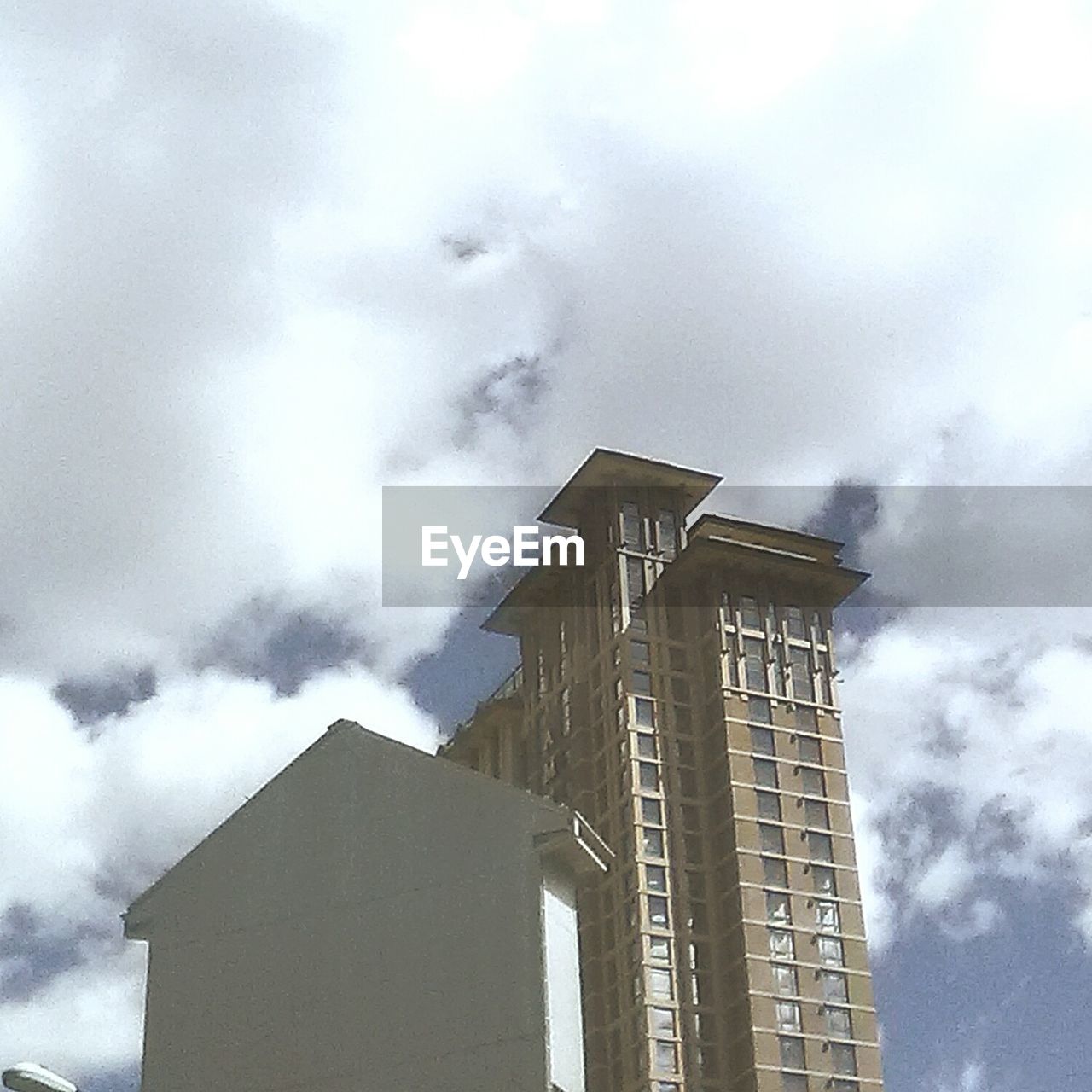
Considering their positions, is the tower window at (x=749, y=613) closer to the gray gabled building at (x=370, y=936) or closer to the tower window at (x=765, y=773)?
the tower window at (x=765, y=773)

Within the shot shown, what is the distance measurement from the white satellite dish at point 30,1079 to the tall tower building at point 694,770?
260 feet

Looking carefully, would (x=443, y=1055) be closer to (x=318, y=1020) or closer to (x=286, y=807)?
(x=318, y=1020)

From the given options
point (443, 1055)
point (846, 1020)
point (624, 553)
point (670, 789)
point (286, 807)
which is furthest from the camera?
Answer: point (624, 553)

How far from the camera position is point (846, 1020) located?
98.2 m

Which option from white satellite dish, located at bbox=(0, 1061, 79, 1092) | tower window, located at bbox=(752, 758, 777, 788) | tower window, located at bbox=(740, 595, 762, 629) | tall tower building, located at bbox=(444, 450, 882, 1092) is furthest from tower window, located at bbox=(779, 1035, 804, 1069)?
white satellite dish, located at bbox=(0, 1061, 79, 1092)

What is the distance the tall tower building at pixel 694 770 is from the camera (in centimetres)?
9756

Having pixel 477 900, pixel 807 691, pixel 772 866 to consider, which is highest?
pixel 807 691

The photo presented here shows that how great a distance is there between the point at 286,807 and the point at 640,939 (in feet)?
235

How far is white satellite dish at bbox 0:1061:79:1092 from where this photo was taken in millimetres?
17422

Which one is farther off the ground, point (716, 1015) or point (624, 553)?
point (624, 553)

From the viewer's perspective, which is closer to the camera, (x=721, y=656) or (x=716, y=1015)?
(x=716, y=1015)

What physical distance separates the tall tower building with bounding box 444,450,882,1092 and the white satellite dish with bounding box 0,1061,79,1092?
3116 inches

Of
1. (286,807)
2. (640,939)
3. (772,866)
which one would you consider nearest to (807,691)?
(772,866)

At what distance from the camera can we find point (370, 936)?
2844 centimetres
